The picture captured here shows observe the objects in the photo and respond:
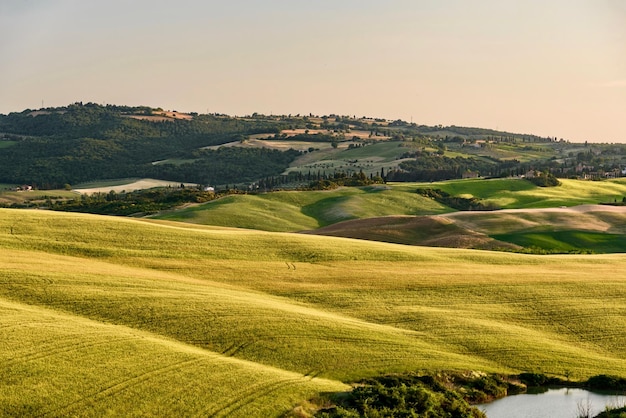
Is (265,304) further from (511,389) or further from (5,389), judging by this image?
(5,389)

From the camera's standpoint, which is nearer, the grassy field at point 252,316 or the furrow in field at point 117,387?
the furrow in field at point 117,387

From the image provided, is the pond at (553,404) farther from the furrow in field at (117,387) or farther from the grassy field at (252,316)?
the furrow in field at (117,387)

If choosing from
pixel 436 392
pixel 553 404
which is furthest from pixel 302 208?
pixel 436 392

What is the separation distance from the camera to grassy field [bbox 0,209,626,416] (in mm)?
28766

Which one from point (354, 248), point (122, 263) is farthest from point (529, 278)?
point (122, 263)

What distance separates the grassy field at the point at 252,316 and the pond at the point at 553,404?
1.81m

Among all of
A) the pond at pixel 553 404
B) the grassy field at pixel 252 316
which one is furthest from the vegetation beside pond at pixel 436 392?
the grassy field at pixel 252 316

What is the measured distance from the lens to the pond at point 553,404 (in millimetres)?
31344

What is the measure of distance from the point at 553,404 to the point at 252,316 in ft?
47.4

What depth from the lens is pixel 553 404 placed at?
106 ft

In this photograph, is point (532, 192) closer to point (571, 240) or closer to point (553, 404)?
point (571, 240)

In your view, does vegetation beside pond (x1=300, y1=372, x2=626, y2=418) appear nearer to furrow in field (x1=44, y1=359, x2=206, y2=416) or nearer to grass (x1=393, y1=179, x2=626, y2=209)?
furrow in field (x1=44, y1=359, x2=206, y2=416)

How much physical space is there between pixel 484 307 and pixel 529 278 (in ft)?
28.6

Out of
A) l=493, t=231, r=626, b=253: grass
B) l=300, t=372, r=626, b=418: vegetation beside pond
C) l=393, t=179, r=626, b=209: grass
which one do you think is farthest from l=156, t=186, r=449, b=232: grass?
l=300, t=372, r=626, b=418: vegetation beside pond
